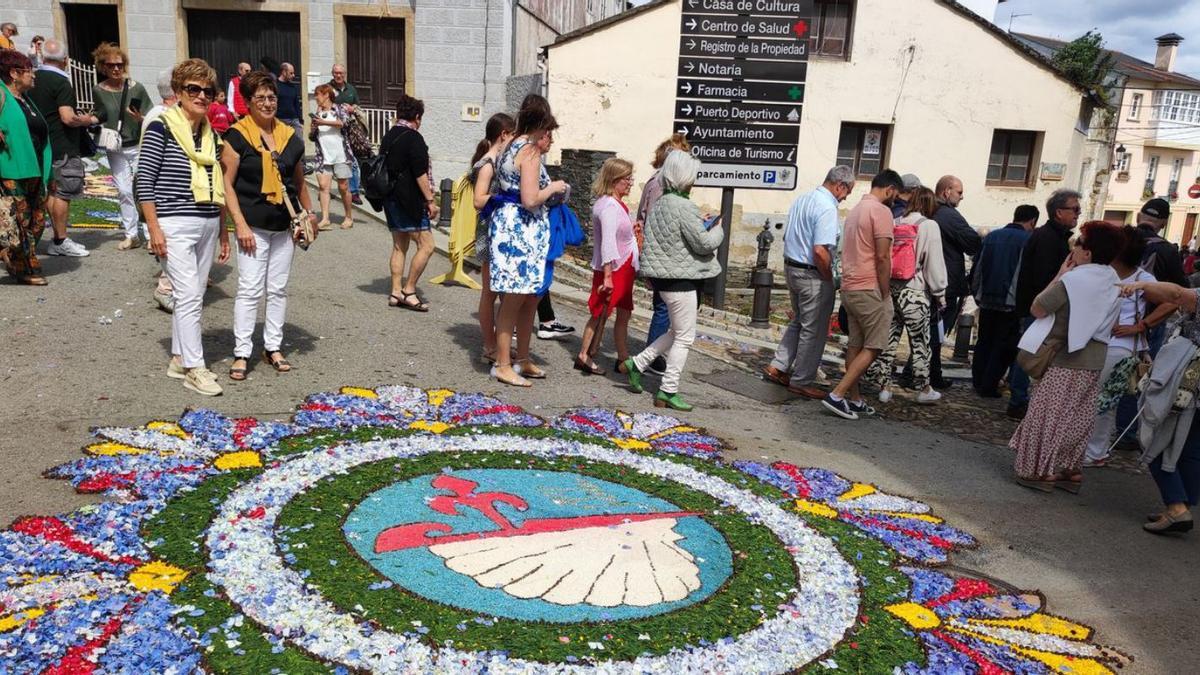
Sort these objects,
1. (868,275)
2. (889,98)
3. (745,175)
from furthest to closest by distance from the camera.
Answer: (889,98), (745,175), (868,275)

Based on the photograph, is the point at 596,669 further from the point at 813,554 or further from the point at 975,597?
the point at 975,597

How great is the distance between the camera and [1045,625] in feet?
12.0

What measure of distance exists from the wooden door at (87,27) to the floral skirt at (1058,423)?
18.3 metres

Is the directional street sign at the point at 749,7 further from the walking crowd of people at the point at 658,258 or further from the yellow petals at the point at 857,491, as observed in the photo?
the yellow petals at the point at 857,491

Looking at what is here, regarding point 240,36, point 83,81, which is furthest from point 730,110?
point 83,81

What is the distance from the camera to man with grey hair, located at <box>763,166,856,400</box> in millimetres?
6633

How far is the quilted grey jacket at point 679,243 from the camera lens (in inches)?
238

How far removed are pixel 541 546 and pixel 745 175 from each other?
6.69 m

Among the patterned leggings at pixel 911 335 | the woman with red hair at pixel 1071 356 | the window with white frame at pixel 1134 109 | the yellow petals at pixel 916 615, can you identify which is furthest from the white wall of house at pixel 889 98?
the window with white frame at pixel 1134 109

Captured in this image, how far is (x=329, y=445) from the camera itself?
15.9 feet

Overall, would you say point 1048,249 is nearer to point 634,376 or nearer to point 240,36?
point 634,376

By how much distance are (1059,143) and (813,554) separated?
60.4 feet

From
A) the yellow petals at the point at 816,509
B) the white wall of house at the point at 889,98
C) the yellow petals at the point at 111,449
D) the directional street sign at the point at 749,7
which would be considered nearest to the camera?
the yellow petals at the point at 111,449

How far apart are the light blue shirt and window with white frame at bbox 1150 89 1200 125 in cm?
5260
